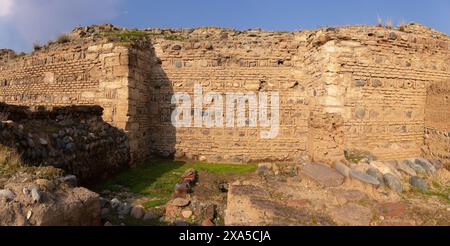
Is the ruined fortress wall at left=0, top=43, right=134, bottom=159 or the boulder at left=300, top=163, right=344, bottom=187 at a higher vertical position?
the ruined fortress wall at left=0, top=43, right=134, bottom=159

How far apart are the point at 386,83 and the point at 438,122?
1644 millimetres

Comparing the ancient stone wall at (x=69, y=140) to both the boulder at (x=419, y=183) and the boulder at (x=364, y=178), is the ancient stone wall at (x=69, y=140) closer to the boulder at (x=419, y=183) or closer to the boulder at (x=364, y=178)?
the boulder at (x=364, y=178)

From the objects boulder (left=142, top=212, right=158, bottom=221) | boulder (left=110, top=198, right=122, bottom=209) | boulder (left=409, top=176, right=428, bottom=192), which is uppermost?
boulder (left=409, top=176, right=428, bottom=192)

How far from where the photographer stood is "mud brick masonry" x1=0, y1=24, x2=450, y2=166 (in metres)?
7.34

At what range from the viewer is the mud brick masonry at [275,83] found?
7.34 metres

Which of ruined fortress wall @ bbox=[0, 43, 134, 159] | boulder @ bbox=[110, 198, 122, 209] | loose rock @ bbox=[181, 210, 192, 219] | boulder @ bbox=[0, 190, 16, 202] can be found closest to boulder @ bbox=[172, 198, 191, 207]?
loose rock @ bbox=[181, 210, 192, 219]

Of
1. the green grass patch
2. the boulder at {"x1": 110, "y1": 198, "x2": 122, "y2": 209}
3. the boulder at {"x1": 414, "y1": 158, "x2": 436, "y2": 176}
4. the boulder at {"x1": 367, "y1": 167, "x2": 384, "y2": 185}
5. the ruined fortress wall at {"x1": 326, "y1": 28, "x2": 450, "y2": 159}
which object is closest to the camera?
the boulder at {"x1": 367, "y1": 167, "x2": 384, "y2": 185}

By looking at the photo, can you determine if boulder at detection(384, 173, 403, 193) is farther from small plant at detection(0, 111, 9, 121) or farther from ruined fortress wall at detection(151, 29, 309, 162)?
small plant at detection(0, 111, 9, 121)

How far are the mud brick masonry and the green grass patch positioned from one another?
611 millimetres

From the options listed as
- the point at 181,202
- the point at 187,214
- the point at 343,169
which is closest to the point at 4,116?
the point at 181,202

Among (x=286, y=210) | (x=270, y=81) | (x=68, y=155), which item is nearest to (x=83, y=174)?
(x=68, y=155)
